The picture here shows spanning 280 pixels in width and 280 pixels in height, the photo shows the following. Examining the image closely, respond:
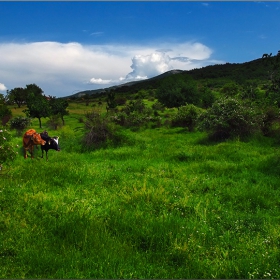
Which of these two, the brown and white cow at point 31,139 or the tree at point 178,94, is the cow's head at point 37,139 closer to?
the brown and white cow at point 31,139

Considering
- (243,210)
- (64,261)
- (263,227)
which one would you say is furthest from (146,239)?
(243,210)

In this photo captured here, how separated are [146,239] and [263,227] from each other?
2986 mm

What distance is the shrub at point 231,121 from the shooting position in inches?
773

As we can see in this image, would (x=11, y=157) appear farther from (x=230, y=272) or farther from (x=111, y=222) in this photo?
(x=230, y=272)

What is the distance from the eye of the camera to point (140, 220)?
6840 mm

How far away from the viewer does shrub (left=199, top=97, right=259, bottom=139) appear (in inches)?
773

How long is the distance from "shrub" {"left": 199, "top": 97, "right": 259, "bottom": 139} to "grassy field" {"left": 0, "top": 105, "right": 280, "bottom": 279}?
23.7 ft

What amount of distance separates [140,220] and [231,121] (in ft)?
49.5

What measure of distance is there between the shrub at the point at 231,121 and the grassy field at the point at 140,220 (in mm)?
7217

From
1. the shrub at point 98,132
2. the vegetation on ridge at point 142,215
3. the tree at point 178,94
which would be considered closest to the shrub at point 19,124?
the shrub at point 98,132

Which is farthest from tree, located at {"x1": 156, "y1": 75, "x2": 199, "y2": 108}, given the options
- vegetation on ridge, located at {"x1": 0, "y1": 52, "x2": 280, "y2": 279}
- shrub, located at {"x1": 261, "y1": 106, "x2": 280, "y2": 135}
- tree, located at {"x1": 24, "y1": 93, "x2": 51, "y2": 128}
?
vegetation on ridge, located at {"x1": 0, "y1": 52, "x2": 280, "y2": 279}

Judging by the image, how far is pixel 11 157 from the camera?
9820 millimetres

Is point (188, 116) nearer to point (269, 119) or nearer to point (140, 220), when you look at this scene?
point (269, 119)

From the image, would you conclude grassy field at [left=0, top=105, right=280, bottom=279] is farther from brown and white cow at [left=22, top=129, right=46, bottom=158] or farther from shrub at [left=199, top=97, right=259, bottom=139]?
shrub at [left=199, top=97, right=259, bottom=139]
